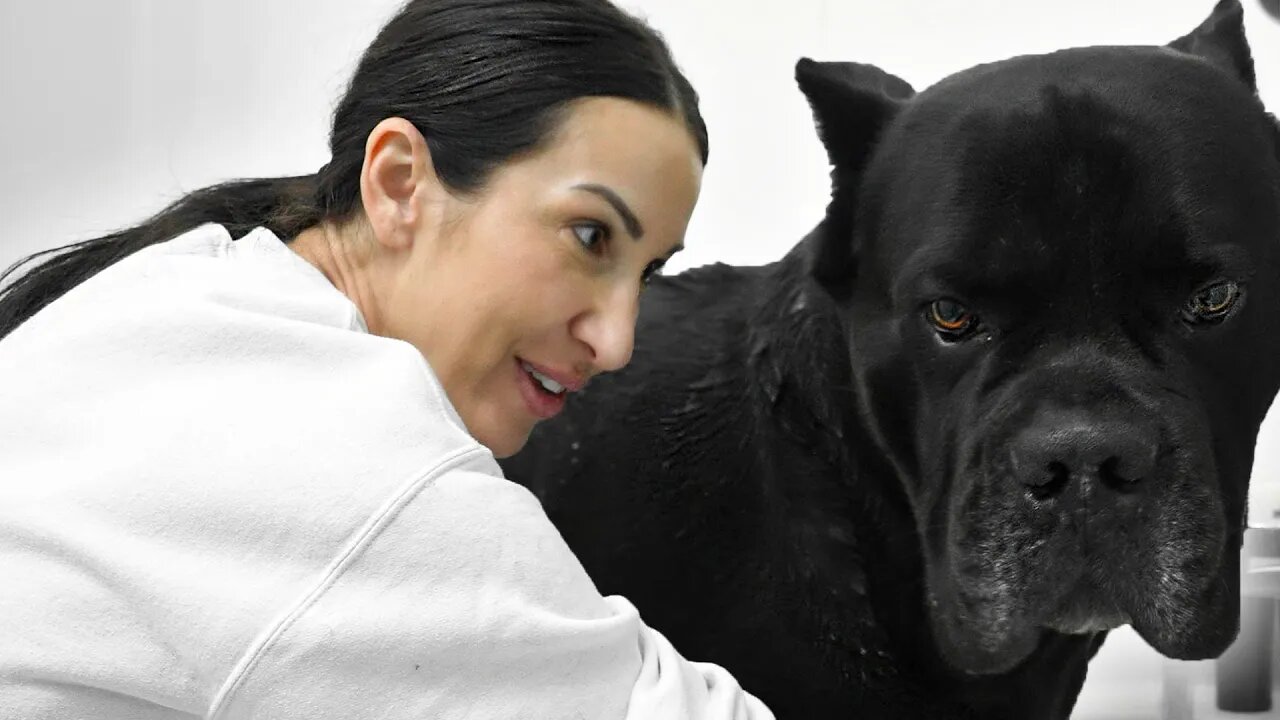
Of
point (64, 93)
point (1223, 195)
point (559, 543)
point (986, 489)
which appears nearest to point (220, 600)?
point (559, 543)

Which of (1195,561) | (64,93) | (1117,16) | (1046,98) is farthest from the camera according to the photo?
(64,93)

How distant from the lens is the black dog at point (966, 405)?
1177 millimetres

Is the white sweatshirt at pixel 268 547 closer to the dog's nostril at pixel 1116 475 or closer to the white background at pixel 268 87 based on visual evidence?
the dog's nostril at pixel 1116 475

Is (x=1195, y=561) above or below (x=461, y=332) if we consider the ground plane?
below

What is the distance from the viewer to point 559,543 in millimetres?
971

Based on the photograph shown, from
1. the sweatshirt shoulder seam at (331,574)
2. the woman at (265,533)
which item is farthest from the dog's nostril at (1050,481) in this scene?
the sweatshirt shoulder seam at (331,574)

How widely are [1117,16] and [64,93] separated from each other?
1897 mm

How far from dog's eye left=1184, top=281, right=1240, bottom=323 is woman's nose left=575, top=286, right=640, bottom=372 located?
0.50 metres

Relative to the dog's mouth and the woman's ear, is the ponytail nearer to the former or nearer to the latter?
the woman's ear

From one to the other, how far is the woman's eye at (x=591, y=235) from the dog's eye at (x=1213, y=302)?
1.72 ft

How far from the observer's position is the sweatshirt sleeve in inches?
33.7

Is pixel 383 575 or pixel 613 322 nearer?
pixel 383 575

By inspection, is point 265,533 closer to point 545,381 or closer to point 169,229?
point 545,381

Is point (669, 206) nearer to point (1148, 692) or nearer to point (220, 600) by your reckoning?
point (220, 600)
